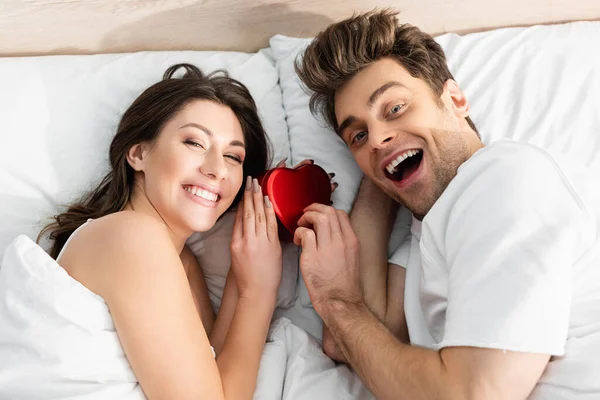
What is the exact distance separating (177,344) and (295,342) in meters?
0.40

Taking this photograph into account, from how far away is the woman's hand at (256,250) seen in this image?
57.0 inches

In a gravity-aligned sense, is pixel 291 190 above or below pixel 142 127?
below

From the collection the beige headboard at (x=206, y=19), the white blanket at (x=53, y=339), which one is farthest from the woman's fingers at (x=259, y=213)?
the beige headboard at (x=206, y=19)

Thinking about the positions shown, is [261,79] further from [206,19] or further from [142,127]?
[142,127]

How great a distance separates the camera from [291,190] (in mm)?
1500

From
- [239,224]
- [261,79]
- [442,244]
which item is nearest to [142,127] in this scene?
[239,224]

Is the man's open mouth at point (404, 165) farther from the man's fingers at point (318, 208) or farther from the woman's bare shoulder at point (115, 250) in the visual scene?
the woman's bare shoulder at point (115, 250)

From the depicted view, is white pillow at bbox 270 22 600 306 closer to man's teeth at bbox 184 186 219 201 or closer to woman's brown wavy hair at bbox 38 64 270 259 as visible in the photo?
woman's brown wavy hair at bbox 38 64 270 259

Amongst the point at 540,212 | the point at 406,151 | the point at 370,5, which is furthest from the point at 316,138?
the point at 540,212

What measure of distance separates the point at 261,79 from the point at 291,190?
0.46 m

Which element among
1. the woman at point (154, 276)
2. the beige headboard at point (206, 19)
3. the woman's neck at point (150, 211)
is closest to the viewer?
the woman at point (154, 276)

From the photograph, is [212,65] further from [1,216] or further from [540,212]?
[540,212]

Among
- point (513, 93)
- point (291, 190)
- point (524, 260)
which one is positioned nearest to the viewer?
point (524, 260)

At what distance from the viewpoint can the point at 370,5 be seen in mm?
1836
